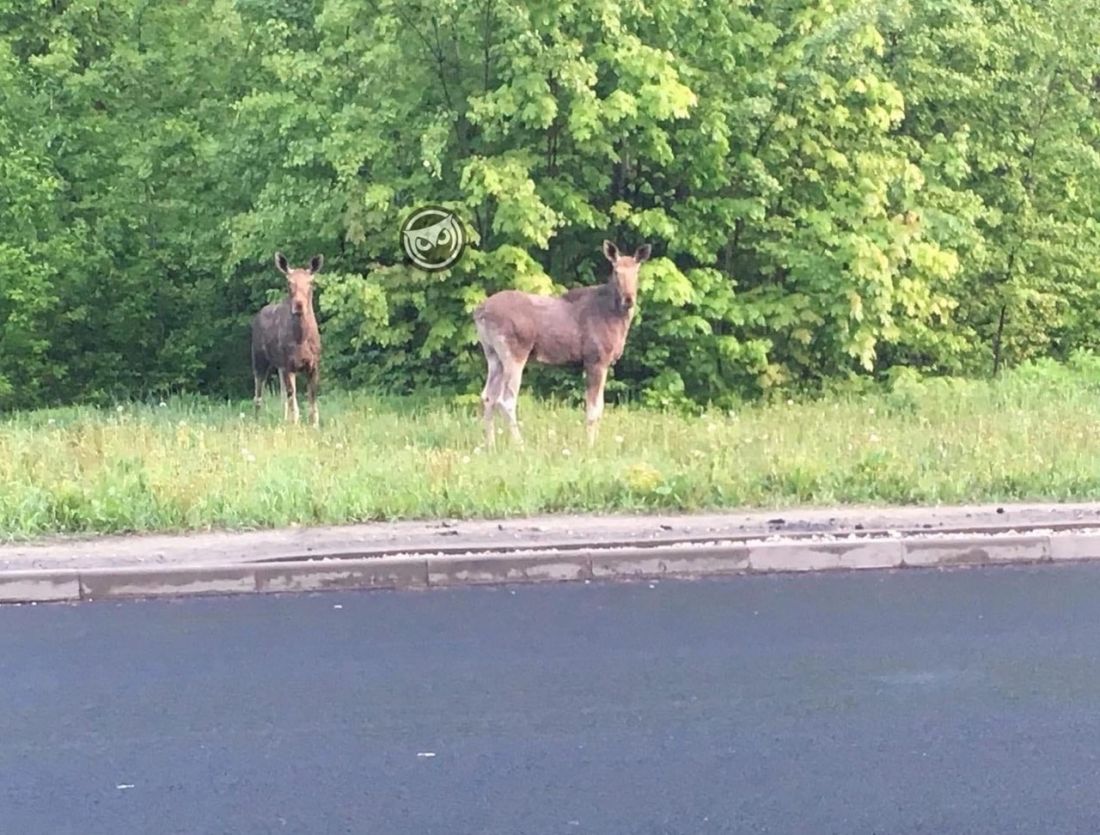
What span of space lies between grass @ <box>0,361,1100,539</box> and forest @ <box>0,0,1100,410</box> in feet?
8.20

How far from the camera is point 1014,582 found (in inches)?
380

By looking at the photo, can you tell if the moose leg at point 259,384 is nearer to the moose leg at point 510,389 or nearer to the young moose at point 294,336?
the young moose at point 294,336

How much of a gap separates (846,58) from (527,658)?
510 inches

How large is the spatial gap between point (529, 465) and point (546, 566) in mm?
2972

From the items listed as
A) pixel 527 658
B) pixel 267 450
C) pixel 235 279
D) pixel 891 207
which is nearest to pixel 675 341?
pixel 891 207

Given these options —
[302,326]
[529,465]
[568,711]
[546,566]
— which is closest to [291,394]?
[302,326]

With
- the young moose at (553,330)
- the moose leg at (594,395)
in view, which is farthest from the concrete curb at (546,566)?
the young moose at (553,330)

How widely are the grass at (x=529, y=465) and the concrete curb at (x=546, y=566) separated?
1338mm

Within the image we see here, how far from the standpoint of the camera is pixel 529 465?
1291 centimetres

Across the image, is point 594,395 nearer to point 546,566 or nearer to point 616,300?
point 616,300

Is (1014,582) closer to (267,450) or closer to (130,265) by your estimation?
(267,450)

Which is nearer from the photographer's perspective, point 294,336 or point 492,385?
point 492,385

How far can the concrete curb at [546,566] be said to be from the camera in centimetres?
967

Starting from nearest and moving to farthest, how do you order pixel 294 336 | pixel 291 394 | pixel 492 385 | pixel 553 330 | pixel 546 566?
pixel 546 566
pixel 553 330
pixel 492 385
pixel 294 336
pixel 291 394
